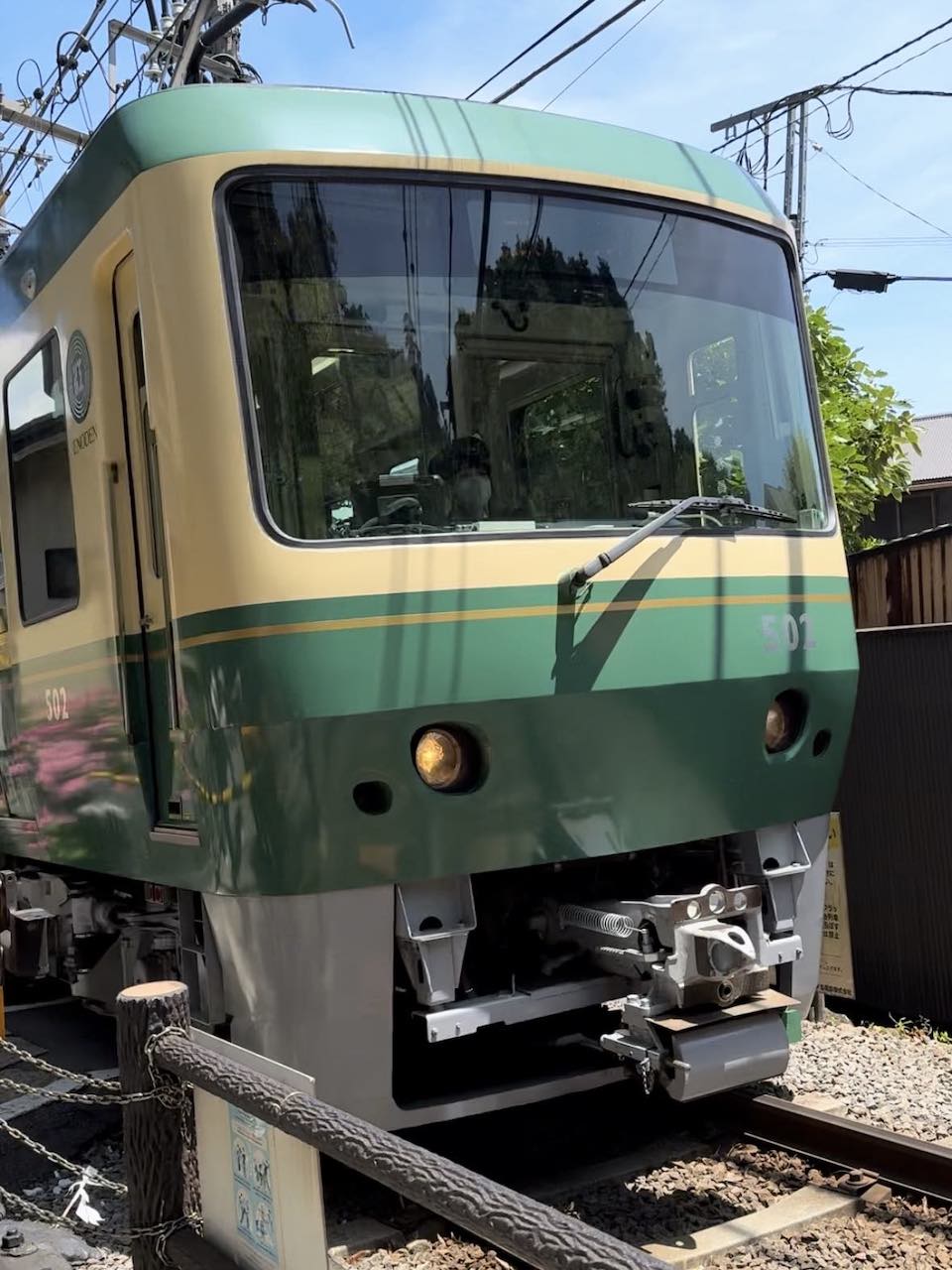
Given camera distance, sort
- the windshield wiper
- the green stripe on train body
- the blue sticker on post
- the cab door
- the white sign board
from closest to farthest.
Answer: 1. the white sign board
2. the blue sticker on post
3. the green stripe on train body
4. the windshield wiper
5. the cab door

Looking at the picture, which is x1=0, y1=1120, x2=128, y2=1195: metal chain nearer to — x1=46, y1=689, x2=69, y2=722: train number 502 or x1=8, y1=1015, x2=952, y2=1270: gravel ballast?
x1=8, y1=1015, x2=952, y2=1270: gravel ballast

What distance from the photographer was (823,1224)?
3.78m

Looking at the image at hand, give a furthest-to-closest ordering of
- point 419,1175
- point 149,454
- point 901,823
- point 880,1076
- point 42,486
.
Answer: point 901,823 < point 880,1076 < point 42,486 < point 149,454 < point 419,1175

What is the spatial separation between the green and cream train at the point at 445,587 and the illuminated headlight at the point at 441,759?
0.01 m

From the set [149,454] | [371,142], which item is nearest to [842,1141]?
[149,454]

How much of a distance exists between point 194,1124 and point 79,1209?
1382 mm

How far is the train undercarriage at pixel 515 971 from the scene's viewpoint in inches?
142

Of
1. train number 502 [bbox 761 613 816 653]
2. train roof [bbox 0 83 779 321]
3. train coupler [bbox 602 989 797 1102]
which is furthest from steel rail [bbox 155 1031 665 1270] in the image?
train roof [bbox 0 83 779 321]

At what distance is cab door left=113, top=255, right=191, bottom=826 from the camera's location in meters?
4.05

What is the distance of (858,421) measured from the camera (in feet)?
33.2

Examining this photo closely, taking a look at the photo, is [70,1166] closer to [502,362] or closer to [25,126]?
[502,362]

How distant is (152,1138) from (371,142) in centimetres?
278

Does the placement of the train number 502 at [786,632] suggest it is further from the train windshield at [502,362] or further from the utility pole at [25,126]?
the utility pole at [25,126]

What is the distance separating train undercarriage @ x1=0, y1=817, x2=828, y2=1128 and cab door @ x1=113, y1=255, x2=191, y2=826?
0.38m
